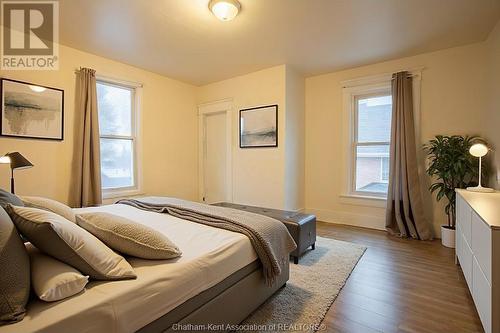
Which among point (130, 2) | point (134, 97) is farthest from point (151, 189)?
point (130, 2)

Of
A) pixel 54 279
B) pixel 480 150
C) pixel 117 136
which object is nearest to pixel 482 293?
pixel 480 150

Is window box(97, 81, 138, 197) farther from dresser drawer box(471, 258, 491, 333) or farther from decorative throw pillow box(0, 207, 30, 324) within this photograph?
dresser drawer box(471, 258, 491, 333)

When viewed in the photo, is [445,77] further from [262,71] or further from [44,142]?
[44,142]

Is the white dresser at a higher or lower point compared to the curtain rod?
lower

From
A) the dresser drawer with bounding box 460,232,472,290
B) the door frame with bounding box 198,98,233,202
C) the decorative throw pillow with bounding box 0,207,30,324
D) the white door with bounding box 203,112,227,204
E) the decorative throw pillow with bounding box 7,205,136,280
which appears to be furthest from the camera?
the white door with bounding box 203,112,227,204

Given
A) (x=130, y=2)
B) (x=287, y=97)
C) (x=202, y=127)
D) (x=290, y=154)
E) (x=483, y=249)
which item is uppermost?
(x=130, y=2)

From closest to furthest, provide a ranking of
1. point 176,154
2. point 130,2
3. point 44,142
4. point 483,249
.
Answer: point 483,249
point 130,2
point 44,142
point 176,154

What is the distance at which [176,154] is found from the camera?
454 cm

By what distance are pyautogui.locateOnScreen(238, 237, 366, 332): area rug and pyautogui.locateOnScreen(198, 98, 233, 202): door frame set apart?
2207mm

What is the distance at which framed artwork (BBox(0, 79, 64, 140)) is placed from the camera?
2.69 meters

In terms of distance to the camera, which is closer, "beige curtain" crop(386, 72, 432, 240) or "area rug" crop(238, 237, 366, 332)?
"area rug" crop(238, 237, 366, 332)

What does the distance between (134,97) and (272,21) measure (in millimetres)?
2565

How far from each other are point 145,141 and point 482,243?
4149 millimetres

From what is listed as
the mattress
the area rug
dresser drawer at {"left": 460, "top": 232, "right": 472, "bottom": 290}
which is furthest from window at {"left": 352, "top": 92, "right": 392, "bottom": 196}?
the mattress
